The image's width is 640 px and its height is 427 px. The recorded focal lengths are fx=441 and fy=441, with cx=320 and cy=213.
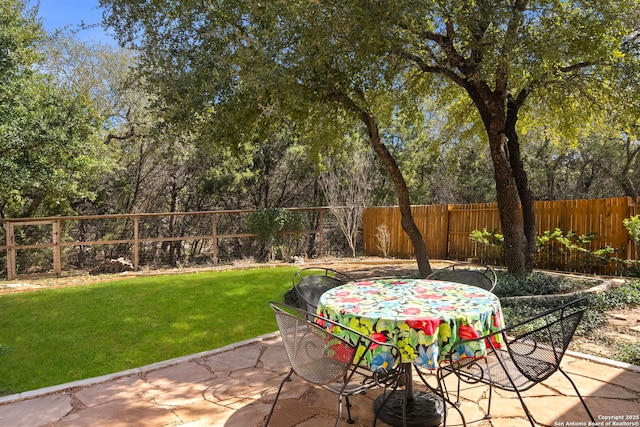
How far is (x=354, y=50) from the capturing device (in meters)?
5.54

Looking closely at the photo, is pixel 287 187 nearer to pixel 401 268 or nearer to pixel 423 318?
pixel 401 268

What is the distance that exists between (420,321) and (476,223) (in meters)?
9.21

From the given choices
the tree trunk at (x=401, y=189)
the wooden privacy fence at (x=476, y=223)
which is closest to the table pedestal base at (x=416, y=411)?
the tree trunk at (x=401, y=189)

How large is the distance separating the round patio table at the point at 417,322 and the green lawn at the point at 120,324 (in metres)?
2.37

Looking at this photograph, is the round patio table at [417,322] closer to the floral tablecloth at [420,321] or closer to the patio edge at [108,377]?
the floral tablecloth at [420,321]

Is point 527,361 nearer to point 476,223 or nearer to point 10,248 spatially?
point 476,223

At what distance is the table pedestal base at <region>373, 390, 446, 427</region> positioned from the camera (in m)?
2.69

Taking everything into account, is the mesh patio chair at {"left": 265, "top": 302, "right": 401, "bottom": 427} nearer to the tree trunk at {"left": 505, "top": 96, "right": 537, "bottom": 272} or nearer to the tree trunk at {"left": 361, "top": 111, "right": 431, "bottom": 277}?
the tree trunk at {"left": 361, "top": 111, "right": 431, "bottom": 277}

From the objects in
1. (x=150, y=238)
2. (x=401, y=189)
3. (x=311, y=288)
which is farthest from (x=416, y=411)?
(x=150, y=238)

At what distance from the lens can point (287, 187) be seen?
15.5 meters

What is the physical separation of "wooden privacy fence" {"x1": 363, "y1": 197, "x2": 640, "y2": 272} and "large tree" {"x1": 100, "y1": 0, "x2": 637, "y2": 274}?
2.31 meters

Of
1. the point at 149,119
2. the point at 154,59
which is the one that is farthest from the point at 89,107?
the point at 154,59

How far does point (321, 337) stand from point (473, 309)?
2.81ft

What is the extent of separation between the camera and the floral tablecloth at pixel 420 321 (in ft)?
7.45
